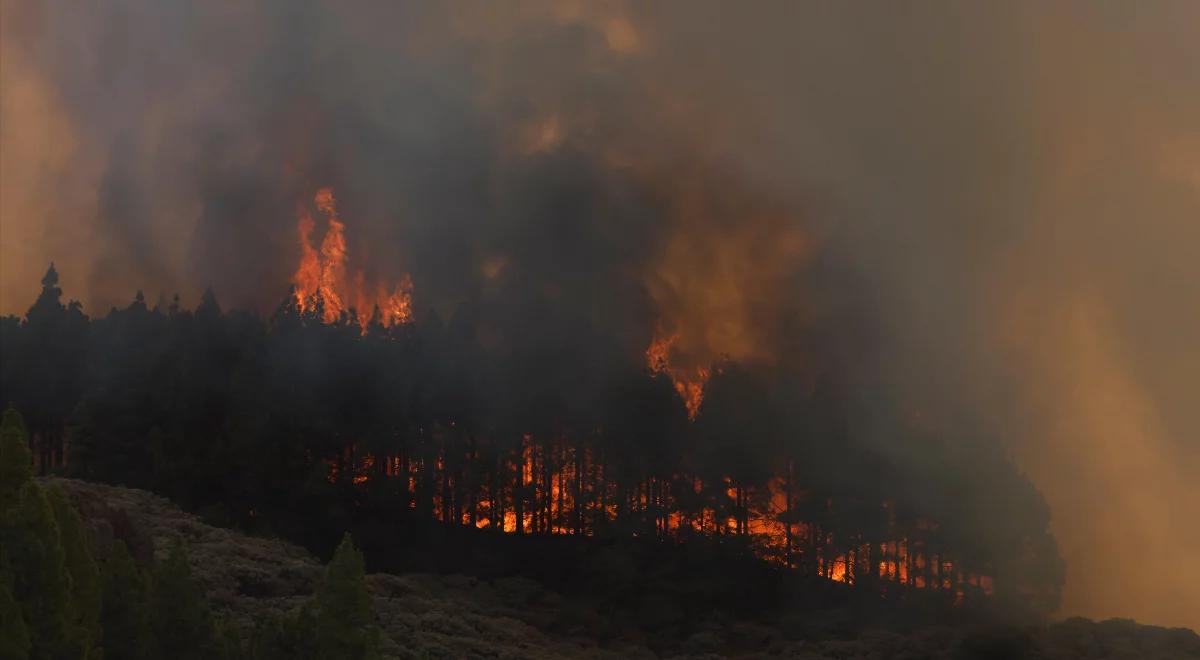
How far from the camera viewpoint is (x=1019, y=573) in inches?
3637

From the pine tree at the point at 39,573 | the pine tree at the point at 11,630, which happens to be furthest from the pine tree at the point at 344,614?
the pine tree at the point at 11,630

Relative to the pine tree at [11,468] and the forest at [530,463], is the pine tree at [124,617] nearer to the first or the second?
the pine tree at [11,468]

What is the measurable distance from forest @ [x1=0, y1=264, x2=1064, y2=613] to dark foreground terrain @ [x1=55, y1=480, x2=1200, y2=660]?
8643mm

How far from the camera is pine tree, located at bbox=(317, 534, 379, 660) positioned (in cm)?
3581

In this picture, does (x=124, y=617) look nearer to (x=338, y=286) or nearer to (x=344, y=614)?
(x=344, y=614)

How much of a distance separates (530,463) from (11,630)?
8859cm

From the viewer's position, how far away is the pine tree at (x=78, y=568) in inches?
1185

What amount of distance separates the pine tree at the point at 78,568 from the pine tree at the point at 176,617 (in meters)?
2.76

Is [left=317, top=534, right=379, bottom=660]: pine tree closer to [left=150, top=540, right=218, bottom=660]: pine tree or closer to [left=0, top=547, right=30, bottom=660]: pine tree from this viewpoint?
[left=150, top=540, right=218, bottom=660]: pine tree

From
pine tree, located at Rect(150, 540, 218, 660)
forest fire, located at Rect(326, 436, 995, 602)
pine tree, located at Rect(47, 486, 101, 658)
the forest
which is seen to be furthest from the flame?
pine tree, located at Rect(47, 486, 101, 658)

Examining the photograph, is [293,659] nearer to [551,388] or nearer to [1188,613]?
[551,388]

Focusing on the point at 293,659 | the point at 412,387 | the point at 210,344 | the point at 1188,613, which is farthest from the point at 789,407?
the point at 293,659

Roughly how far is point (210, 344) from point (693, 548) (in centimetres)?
5382

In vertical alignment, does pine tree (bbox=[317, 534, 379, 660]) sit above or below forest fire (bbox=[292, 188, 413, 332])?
below
